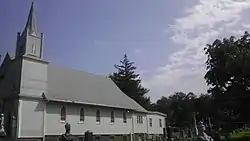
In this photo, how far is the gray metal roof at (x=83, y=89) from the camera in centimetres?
3599

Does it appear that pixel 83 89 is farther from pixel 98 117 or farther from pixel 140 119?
pixel 140 119

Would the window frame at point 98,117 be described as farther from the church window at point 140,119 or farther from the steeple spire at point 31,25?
the steeple spire at point 31,25

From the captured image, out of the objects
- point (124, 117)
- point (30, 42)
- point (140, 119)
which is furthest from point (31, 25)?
point (140, 119)

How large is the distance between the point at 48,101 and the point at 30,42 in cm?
738

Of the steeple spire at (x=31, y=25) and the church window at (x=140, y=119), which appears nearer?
the steeple spire at (x=31, y=25)

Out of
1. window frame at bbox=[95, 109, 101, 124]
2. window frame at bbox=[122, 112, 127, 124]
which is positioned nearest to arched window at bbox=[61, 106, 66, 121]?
window frame at bbox=[95, 109, 101, 124]

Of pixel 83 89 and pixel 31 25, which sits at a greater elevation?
pixel 31 25

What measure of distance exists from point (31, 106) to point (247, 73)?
2673 centimetres

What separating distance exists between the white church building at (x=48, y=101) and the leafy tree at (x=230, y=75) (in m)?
13.6

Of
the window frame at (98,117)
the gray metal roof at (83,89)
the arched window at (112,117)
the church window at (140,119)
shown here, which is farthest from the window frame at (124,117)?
the window frame at (98,117)

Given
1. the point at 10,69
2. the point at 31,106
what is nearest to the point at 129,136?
the point at 31,106

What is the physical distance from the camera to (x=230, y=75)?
41812 millimetres

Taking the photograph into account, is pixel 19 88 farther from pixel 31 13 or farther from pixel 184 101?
pixel 184 101

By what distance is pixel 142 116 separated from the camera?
47.2 meters
